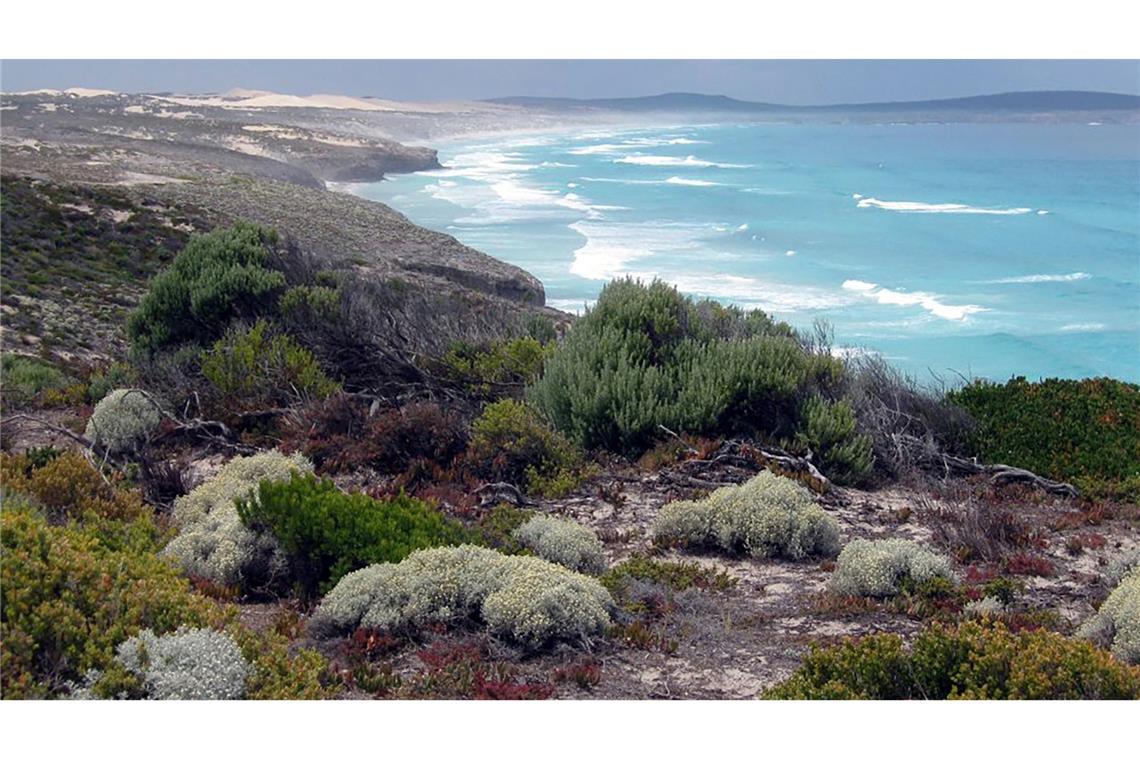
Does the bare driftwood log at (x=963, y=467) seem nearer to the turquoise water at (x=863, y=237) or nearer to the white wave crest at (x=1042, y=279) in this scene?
the turquoise water at (x=863, y=237)

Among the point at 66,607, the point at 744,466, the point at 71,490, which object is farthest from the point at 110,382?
the point at 66,607

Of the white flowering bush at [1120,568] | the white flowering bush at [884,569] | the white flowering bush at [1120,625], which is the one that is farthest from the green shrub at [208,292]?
the white flowering bush at [1120,625]

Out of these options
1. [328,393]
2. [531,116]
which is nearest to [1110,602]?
[328,393]

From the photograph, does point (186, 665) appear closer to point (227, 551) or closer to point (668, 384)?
point (227, 551)

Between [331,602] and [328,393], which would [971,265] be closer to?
[328,393]

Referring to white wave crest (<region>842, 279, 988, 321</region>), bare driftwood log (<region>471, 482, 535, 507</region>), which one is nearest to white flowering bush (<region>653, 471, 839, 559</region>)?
bare driftwood log (<region>471, 482, 535, 507</region>)

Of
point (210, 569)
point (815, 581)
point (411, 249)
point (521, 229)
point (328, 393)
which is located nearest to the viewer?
point (210, 569)

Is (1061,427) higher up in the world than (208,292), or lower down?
lower down
